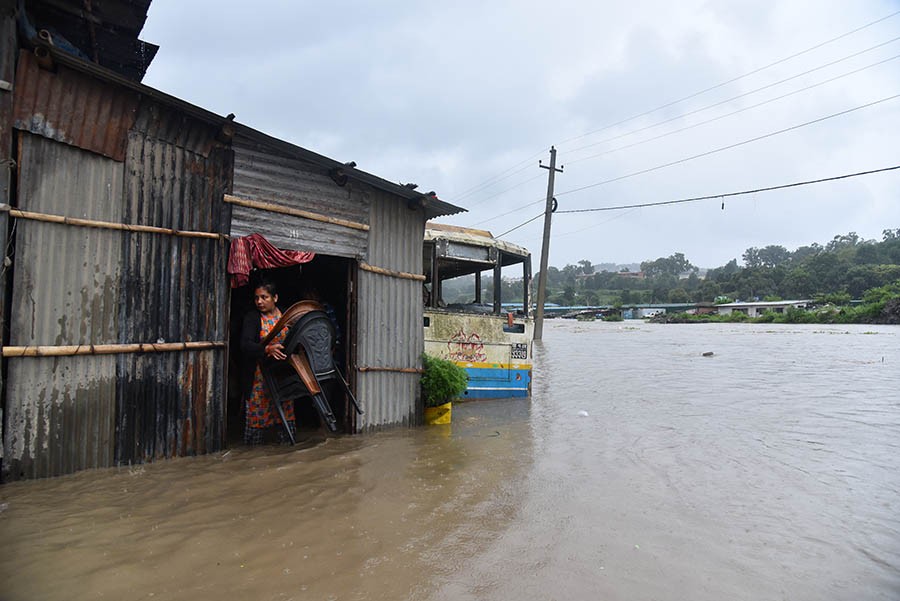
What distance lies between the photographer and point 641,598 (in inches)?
127

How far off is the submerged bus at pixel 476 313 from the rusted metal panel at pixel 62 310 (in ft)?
18.3

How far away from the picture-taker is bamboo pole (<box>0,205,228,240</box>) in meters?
4.20

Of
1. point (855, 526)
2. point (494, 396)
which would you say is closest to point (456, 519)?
point (855, 526)

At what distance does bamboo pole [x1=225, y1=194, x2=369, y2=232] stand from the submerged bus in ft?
9.55

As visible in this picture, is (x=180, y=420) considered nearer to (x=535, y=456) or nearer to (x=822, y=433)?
(x=535, y=456)

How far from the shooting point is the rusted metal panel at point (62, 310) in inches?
166

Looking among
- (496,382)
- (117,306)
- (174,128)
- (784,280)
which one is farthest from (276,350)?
(784,280)

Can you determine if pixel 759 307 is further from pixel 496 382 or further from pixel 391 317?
pixel 391 317

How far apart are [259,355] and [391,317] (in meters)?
2.04

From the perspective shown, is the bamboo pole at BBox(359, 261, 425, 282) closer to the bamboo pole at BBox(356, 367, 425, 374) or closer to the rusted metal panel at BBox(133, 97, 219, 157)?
the bamboo pole at BBox(356, 367, 425, 374)

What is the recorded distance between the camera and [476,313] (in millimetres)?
10266

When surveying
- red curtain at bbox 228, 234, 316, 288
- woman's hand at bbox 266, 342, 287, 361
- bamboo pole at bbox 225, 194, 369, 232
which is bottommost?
woman's hand at bbox 266, 342, 287, 361

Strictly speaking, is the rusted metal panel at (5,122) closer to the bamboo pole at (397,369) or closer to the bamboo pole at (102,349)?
the bamboo pole at (102,349)

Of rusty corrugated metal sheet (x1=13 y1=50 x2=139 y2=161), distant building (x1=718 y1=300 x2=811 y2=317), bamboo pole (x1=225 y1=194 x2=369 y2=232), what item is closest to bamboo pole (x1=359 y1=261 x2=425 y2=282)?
bamboo pole (x1=225 y1=194 x2=369 y2=232)
